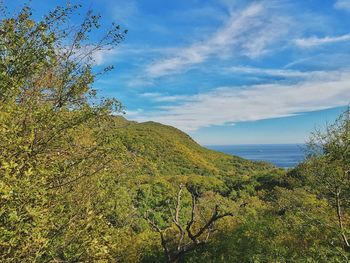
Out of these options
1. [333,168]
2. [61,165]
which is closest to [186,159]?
[333,168]

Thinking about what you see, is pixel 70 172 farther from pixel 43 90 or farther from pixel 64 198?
pixel 43 90

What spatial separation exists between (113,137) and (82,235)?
328 centimetres

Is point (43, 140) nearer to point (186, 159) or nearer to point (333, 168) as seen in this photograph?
point (333, 168)

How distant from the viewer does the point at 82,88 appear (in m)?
11.5

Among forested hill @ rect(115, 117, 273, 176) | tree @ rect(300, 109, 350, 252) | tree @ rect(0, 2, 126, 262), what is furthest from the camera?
forested hill @ rect(115, 117, 273, 176)

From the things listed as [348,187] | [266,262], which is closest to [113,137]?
[266,262]

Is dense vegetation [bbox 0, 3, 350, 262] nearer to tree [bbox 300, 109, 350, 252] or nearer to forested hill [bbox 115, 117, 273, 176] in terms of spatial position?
tree [bbox 300, 109, 350, 252]

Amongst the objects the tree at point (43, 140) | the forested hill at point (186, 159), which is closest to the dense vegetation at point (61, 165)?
the tree at point (43, 140)

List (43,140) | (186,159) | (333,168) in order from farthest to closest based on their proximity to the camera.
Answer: (186,159)
(333,168)
(43,140)

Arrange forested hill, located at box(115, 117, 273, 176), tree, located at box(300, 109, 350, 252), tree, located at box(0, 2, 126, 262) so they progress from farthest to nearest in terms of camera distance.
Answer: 1. forested hill, located at box(115, 117, 273, 176)
2. tree, located at box(300, 109, 350, 252)
3. tree, located at box(0, 2, 126, 262)

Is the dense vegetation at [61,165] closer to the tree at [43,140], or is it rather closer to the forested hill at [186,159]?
the tree at [43,140]

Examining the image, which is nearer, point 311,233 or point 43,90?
point 43,90

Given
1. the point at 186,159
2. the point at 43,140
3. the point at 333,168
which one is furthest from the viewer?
the point at 186,159

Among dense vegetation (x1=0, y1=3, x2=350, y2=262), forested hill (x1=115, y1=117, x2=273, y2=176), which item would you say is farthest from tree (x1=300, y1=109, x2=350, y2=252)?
forested hill (x1=115, y1=117, x2=273, y2=176)
